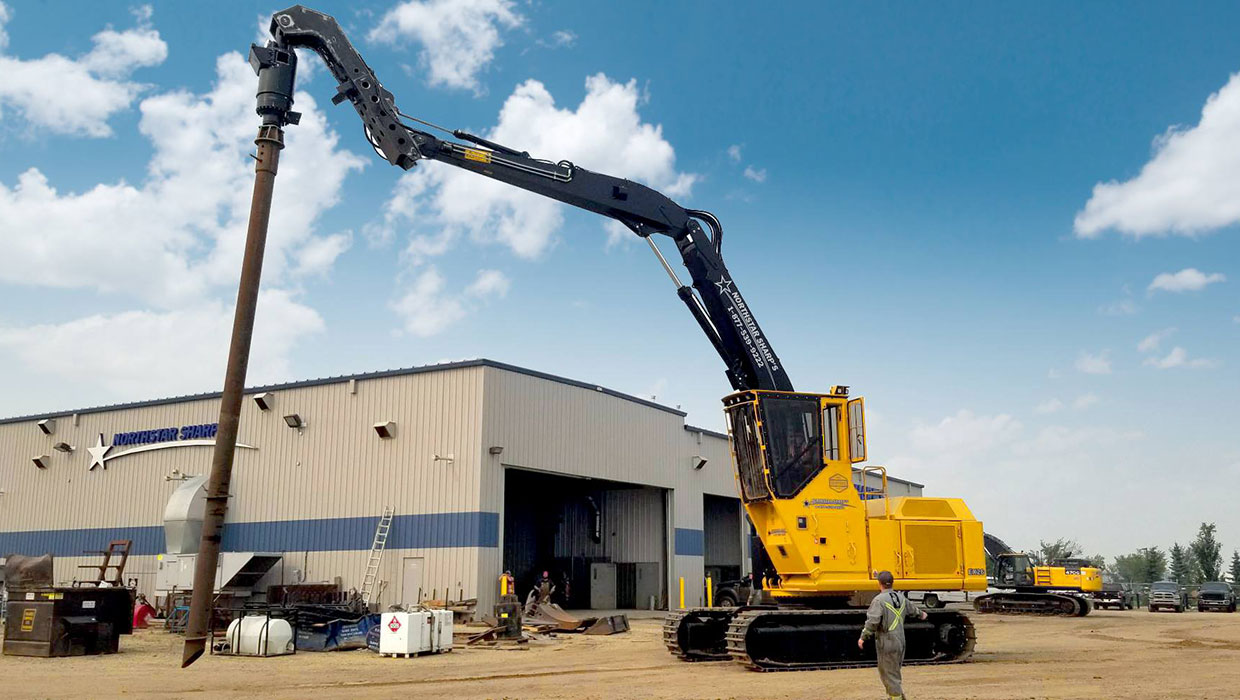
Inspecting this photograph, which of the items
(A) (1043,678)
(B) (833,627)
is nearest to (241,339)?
(B) (833,627)

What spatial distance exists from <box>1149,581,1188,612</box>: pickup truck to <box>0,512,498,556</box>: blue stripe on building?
3252 centimetres

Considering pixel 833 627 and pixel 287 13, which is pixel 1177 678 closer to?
pixel 833 627

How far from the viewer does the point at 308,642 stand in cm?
2209

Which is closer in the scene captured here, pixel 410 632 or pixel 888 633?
pixel 888 633

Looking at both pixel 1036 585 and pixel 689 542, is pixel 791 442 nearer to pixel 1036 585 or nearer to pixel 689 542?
pixel 689 542

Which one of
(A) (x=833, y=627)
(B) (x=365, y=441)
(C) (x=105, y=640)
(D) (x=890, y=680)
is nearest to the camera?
(D) (x=890, y=680)

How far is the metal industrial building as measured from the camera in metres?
30.3

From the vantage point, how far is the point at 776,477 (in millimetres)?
17172

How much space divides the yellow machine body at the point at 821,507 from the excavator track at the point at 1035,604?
905 inches

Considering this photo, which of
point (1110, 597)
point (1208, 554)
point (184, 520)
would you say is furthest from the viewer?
point (1208, 554)

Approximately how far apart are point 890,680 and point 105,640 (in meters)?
16.7

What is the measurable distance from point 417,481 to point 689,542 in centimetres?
1236

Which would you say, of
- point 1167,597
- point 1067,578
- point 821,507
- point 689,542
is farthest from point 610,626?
point 1167,597

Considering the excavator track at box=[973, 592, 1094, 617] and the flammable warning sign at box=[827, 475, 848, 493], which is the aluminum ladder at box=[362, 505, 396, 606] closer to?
the flammable warning sign at box=[827, 475, 848, 493]
